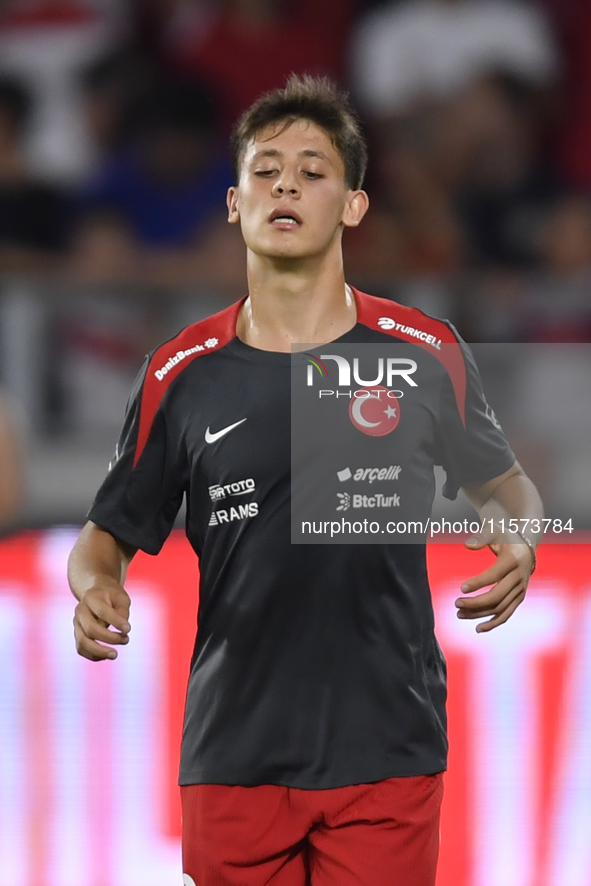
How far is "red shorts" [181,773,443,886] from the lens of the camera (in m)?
2.32

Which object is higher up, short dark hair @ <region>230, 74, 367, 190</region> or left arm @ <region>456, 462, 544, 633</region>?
short dark hair @ <region>230, 74, 367, 190</region>

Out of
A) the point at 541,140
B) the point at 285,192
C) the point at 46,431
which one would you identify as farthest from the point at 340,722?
the point at 541,140

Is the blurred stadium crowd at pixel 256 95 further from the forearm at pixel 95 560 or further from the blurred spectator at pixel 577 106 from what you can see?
the forearm at pixel 95 560

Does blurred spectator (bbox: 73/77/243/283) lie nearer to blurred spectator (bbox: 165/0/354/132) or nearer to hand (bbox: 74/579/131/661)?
blurred spectator (bbox: 165/0/354/132)

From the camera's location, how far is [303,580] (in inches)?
92.2

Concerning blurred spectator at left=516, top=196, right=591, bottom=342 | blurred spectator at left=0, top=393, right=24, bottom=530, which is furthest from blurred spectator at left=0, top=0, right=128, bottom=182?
blurred spectator at left=516, top=196, right=591, bottom=342

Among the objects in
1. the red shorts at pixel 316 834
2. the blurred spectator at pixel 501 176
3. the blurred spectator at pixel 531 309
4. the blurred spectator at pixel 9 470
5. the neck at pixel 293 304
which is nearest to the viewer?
the red shorts at pixel 316 834

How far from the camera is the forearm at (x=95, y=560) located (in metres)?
2.36

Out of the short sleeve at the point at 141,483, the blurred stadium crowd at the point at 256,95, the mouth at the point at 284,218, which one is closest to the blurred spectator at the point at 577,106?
the blurred stadium crowd at the point at 256,95

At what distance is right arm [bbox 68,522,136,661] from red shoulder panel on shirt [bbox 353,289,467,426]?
2.09 ft

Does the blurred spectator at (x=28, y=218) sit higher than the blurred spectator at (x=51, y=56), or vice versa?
the blurred spectator at (x=51, y=56)

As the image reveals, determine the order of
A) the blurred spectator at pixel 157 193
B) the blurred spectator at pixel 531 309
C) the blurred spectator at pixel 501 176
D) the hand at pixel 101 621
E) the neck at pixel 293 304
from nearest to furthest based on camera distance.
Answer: the hand at pixel 101 621 < the neck at pixel 293 304 < the blurred spectator at pixel 531 309 < the blurred spectator at pixel 501 176 < the blurred spectator at pixel 157 193

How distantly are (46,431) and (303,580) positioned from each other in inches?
92.2

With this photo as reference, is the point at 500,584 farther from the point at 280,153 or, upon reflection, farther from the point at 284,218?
the point at 280,153
